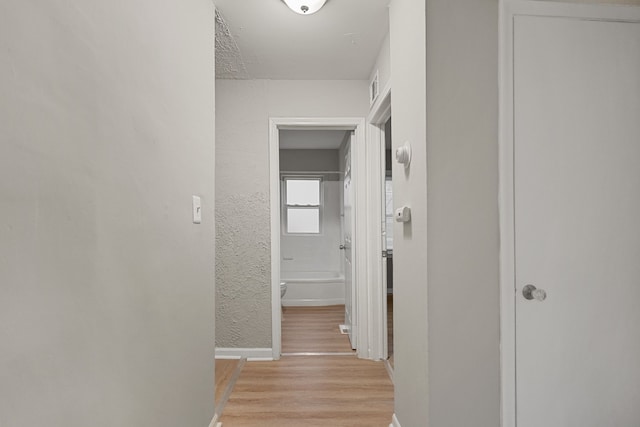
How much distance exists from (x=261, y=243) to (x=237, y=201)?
41 centimetres

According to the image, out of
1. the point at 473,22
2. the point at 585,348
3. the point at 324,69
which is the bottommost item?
the point at 585,348

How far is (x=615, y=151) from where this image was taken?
1.54 metres

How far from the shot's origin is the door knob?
5.02 ft

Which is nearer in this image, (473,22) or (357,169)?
(473,22)

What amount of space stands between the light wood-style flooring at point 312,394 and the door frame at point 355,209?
0.80ft

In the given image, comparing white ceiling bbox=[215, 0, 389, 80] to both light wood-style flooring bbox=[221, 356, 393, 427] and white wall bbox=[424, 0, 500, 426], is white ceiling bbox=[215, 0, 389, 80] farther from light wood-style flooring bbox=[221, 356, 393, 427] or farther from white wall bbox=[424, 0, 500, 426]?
light wood-style flooring bbox=[221, 356, 393, 427]

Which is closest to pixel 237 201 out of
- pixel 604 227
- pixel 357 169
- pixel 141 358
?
pixel 357 169

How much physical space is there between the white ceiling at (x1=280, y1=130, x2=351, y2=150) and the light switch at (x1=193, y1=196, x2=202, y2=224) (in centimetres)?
322

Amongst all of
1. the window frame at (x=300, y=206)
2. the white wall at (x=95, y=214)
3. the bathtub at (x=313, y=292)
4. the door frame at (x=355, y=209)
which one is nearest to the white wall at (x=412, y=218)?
the white wall at (x=95, y=214)

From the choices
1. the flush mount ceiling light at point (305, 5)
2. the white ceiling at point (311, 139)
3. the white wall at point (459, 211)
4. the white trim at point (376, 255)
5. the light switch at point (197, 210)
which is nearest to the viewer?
the white wall at point (459, 211)

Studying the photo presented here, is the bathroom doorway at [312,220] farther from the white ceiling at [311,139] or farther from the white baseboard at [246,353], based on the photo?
the white baseboard at [246,353]

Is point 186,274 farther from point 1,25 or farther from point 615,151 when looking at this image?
point 615,151

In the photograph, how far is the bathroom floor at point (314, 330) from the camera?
3.49 metres

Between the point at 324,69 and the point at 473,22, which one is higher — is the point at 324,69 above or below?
above
